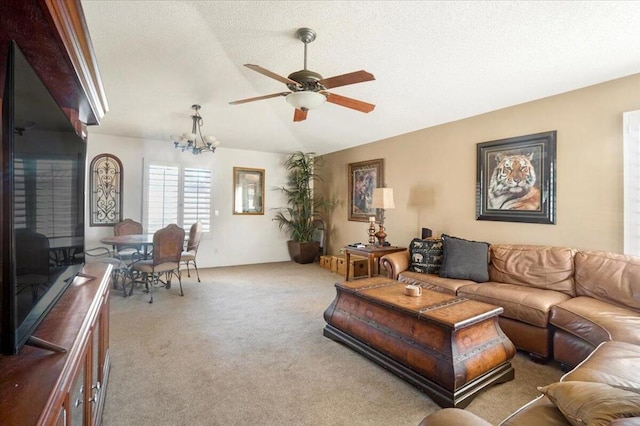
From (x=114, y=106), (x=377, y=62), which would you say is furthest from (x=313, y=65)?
(x=114, y=106)

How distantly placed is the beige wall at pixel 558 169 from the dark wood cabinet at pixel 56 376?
13.7 ft

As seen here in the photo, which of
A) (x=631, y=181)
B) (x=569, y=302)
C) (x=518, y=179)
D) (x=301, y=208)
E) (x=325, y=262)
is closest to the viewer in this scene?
(x=569, y=302)

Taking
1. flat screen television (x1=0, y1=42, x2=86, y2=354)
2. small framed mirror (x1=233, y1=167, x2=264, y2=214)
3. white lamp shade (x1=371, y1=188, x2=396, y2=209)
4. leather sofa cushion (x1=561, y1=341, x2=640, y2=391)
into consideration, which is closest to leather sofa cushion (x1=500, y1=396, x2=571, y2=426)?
leather sofa cushion (x1=561, y1=341, x2=640, y2=391)

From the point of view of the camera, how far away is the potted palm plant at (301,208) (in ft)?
22.9

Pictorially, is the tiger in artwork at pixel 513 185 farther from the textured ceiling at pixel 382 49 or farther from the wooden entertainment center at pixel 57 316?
the wooden entertainment center at pixel 57 316

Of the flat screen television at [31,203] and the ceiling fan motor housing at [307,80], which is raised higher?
the ceiling fan motor housing at [307,80]

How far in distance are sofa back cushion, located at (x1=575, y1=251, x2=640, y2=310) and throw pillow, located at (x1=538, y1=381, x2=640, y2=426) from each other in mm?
2155

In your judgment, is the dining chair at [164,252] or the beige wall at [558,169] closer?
the beige wall at [558,169]

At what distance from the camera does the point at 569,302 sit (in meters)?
2.63

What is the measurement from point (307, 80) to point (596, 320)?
282 centimetres

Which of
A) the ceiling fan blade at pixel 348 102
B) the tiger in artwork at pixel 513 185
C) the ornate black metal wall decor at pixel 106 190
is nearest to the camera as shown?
the ceiling fan blade at pixel 348 102

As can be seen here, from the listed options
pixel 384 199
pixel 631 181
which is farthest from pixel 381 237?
pixel 631 181

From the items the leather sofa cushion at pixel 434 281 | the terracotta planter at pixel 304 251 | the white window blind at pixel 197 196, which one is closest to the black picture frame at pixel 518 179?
the leather sofa cushion at pixel 434 281

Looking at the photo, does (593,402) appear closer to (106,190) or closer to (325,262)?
(325,262)
